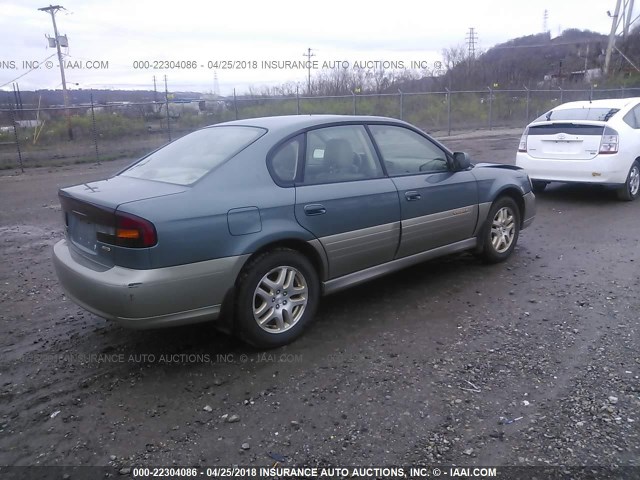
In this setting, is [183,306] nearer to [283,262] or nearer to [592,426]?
[283,262]

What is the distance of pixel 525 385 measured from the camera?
133 inches

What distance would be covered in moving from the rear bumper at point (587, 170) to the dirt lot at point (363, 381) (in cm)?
336

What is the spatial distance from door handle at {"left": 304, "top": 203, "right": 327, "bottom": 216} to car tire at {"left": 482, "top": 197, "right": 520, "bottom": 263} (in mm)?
2179

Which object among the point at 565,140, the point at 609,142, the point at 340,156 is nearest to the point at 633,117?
the point at 609,142

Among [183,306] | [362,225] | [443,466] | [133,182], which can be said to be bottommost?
[443,466]

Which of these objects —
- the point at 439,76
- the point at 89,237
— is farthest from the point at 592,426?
the point at 439,76

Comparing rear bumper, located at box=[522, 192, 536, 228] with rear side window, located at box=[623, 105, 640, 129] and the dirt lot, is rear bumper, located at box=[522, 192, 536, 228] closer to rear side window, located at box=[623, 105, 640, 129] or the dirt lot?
the dirt lot

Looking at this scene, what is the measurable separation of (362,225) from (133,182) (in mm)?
1739

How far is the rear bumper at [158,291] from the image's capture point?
3309 mm

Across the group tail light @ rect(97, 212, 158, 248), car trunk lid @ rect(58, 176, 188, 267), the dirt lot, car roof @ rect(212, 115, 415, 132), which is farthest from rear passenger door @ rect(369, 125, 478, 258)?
tail light @ rect(97, 212, 158, 248)

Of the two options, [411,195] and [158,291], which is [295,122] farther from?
[158,291]

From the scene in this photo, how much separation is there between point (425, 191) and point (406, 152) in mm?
413

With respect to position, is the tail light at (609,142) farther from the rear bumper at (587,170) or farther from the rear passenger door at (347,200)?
the rear passenger door at (347,200)

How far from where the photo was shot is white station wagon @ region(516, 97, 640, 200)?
8.33 meters
